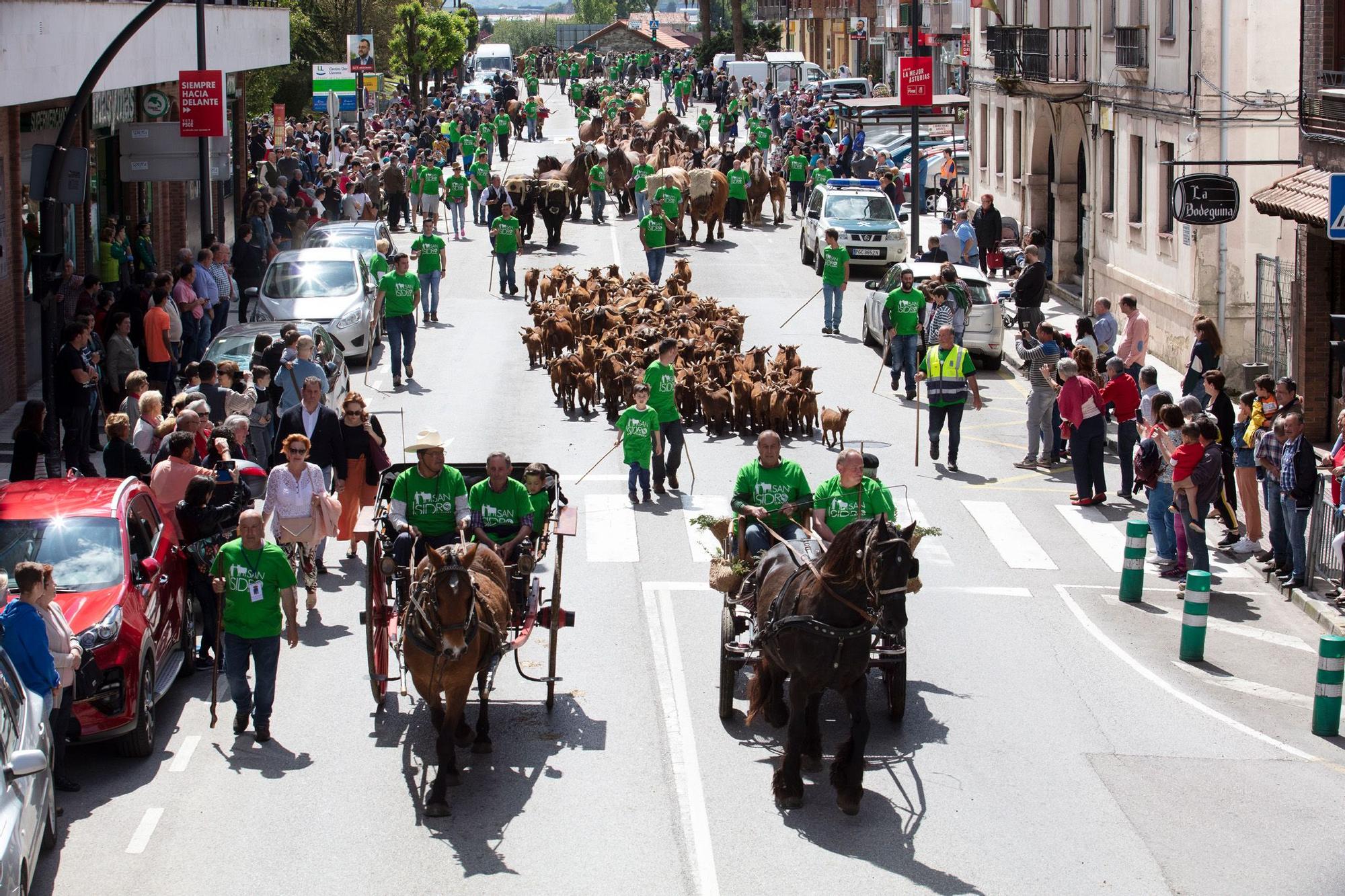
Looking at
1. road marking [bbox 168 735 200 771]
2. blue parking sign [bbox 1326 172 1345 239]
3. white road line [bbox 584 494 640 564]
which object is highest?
blue parking sign [bbox 1326 172 1345 239]

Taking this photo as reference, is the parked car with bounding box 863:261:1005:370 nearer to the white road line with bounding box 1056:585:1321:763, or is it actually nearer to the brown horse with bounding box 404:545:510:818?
the white road line with bounding box 1056:585:1321:763

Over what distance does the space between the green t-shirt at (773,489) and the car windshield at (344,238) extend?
19.3 metres

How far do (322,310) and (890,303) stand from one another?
8.58 metres

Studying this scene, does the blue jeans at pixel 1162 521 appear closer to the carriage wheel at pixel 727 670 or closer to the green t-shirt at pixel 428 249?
the carriage wheel at pixel 727 670

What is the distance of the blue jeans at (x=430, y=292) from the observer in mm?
30172

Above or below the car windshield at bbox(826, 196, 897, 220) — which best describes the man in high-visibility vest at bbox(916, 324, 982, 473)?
below

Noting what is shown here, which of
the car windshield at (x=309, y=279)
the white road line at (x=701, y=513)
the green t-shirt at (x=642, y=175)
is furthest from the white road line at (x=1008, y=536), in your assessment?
the green t-shirt at (x=642, y=175)

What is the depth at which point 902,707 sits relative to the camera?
12.3 meters

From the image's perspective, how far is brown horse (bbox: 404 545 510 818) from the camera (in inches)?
415

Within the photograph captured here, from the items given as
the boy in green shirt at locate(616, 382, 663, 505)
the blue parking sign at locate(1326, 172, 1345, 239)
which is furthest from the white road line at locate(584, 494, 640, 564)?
the blue parking sign at locate(1326, 172, 1345, 239)

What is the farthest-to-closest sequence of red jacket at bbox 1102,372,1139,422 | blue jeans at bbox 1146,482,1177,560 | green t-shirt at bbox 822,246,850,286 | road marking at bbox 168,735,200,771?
green t-shirt at bbox 822,246,850,286, red jacket at bbox 1102,372,1139,422, blue jeans at bbox 1146,482,1177,560, road marking at bbox 168,735,200,771

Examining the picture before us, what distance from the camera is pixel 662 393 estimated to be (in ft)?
63.5

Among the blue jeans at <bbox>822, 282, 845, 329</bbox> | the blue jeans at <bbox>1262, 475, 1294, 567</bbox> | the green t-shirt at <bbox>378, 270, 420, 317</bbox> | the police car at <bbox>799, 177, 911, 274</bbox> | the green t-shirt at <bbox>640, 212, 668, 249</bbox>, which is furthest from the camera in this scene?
the police car at <bbox>799, 177, 911, 274</bbox>

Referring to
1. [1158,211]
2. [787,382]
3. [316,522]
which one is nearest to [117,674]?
[316,522]
